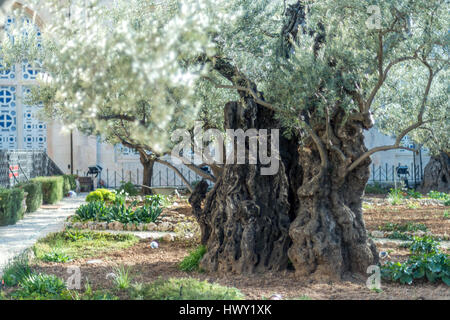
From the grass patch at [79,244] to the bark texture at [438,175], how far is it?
38.2 feet

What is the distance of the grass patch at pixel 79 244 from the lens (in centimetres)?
707

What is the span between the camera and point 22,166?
15844 millimetres

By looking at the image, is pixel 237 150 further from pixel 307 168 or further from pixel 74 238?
pixel 74 238

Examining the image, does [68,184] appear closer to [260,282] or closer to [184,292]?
[260,282]

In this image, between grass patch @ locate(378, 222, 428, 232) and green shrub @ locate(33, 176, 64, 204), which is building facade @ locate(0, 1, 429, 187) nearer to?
green shrub @ locate(33, 176, 64, 204)

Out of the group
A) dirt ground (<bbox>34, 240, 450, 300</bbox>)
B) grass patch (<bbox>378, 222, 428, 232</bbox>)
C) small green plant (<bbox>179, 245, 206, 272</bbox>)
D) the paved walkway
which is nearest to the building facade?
the paved walkway

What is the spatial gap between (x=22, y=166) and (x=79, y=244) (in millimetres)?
Answer: 8847

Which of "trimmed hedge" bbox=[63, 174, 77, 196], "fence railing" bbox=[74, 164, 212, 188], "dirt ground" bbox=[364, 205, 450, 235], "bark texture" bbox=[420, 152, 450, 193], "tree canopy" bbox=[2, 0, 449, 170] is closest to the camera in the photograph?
"tree canopy" bbox=[2, 0, 449, 170]

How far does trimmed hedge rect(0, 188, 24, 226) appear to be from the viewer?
33.3ft

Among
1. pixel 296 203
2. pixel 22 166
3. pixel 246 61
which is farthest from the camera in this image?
pixel 22 166

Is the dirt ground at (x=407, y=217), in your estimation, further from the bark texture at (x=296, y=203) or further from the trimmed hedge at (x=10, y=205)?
the trimmed hedge at (x=10, y=205)

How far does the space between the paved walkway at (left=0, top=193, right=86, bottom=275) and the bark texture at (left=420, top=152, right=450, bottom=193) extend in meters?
11.3

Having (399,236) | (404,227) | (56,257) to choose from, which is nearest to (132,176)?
(404,227)
